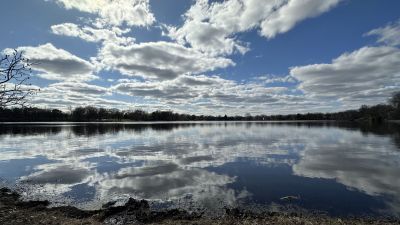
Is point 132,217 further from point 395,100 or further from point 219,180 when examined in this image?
point 395,100

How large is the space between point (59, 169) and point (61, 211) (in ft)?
29.5

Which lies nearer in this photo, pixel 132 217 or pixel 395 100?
pixel 132 217

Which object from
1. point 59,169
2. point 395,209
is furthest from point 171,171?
point 395,209

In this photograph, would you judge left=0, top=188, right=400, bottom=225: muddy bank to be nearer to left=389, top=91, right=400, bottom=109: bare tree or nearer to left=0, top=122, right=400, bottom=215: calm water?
left=0, top=122, right=400, bottom=215: calm water

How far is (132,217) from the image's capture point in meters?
9.26

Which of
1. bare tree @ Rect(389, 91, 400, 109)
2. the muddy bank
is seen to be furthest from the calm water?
bare tree @ Rect(389, 91, 400, 109)

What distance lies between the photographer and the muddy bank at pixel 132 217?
838 centimetres

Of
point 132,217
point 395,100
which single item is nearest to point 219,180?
point 132,217

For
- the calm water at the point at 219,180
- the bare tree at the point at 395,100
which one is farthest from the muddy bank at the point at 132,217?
the bare tree at the point at 395,100

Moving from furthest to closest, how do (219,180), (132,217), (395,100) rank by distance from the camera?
1. (395,100)
2. (219,180)
3. (132,217)

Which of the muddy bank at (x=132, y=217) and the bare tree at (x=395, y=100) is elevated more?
the bare tree at (x=395, y=100)

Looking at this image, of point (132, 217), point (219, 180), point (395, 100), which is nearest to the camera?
point (132, 217)

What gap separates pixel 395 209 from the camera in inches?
396

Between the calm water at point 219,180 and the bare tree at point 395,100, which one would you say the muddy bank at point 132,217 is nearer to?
the calm water at point 219,180
